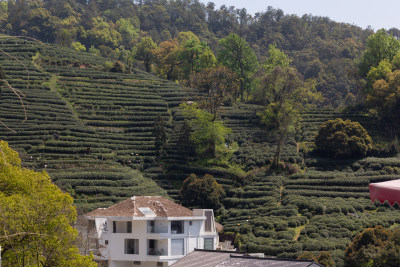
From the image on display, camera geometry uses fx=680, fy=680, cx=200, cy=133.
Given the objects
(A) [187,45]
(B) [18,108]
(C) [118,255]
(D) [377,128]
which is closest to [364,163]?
(D) [377,128]

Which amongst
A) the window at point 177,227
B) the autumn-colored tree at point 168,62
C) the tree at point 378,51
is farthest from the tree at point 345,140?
the autumn-colored tree at point 168,62

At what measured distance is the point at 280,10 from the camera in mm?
185000

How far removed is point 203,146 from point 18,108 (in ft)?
75.4

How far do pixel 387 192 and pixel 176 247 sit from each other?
1838 centimetres

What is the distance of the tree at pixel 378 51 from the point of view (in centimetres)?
9169

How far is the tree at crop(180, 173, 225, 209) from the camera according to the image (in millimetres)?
A: 62625

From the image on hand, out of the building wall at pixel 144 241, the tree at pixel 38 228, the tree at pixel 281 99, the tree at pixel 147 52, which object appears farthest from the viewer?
the tree at pixel 147 52

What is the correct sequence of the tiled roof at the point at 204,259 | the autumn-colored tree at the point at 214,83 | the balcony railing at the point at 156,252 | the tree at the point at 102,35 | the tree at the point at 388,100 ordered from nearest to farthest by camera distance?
the tiled roof at the point at 204,259, the balcony railing at the point at 156,252, the tree at the point at 388,100, the autumn-colored tree at the point at 214,83, the tree at the point at 102,35

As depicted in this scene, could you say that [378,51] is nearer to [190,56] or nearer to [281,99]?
[281,99]

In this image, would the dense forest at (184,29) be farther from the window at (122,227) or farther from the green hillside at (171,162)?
the window at (122,227)

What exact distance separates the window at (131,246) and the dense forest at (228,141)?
7.91m

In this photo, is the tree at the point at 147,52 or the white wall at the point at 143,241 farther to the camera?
the tree at the point at 147,52

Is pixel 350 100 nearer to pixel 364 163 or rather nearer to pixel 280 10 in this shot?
pixel 364 163

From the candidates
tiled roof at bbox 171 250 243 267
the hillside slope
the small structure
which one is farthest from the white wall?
tiled roof at bbox 171 250 243 267
